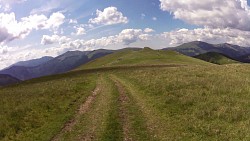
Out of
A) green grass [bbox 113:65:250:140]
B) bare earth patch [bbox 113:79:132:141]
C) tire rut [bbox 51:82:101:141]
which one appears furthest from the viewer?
tire rut [bbox 51:82:101:141]

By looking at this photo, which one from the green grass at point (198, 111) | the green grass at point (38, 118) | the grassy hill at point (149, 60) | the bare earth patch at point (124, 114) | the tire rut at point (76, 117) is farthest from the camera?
the grassy hill at point (149, 60)

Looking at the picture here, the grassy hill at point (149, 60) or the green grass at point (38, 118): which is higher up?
the grassy hill at point (149, 60)

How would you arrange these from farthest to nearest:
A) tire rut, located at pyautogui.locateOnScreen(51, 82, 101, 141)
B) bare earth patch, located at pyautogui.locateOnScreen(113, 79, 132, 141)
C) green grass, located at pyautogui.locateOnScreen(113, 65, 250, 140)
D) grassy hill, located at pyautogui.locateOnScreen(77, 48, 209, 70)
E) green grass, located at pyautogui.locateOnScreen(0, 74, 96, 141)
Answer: grassy hill, located at pyautogui.locateOnScreen(77, 48, 209, 70) < green grass, located at pyautogui.locateOnScreen(0, 74, 96, 141) < tire rut, located at pyautogui.locateOnScreen(51, 82, 101, 141) < bare earth patch, located at pyautogui.locateOnScreen(113, 79, 132, 141) < green grass, located at pyautogui.locateOnScreen(113, 65, 250, 140)

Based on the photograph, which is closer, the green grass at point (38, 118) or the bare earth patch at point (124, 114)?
the bare earth patch at point (124, 114)

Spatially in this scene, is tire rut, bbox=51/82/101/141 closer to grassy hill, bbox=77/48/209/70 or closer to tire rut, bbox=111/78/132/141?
tire rut, bbox=111/78/132/141

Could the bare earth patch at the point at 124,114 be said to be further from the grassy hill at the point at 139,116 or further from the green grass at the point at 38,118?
the green grass at the point at 38,118

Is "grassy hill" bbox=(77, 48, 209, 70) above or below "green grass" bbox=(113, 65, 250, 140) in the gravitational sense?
above

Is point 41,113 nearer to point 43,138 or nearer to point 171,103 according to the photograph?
point 43,138

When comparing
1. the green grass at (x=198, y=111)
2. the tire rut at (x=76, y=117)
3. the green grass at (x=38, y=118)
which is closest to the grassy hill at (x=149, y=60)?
the green grass at (x=198, y=111)

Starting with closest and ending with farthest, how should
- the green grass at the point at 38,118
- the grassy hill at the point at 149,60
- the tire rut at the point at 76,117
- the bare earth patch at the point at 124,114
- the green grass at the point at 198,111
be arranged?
the green grass at the point at 198,111 → the bare earth patch at the point at 124,114 → the tire rut at the point at 76,117 → the green grass at the point at 38,118 → the grassy hill at the point at 149,60

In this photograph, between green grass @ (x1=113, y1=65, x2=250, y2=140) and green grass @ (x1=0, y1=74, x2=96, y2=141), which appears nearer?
green grass @ (x1=113, y1=65, x2=250, y2=140)

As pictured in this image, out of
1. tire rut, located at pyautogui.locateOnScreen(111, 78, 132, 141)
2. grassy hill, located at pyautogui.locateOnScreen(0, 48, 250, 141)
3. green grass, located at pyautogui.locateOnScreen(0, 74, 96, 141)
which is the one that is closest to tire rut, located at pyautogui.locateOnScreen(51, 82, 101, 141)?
grassy hill, located at pyautogui.locateOnScreen(0, 48, 250, 141)

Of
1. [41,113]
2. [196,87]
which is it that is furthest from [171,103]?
[41,113]

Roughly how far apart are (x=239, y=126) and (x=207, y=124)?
2.06 m
